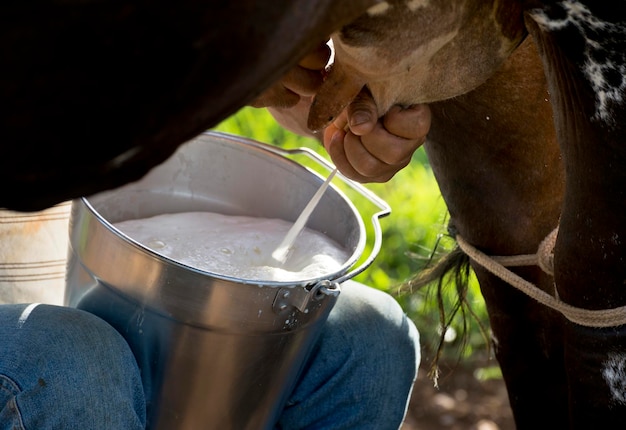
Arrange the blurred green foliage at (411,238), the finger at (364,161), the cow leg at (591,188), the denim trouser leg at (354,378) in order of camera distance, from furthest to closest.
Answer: the blurred green foliage at (411,238) < the denim trouser leg at (354,378) < the finger at (364,161) < the cow leg at (591,188)

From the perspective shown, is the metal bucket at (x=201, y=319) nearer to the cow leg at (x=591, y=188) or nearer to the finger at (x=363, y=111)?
the finger at (x=363, y=111)

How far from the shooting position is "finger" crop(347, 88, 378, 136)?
4.00 feet

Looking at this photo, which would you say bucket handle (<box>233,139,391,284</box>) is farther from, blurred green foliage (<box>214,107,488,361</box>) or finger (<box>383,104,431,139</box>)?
blurred green foliage (<box>214,107,488,361</box>)

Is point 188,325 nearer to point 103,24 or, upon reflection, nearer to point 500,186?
point 500,186

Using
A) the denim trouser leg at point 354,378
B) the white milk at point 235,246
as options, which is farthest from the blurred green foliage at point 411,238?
the white milk at point 235,246

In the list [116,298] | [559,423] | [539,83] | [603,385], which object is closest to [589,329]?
[603,385]

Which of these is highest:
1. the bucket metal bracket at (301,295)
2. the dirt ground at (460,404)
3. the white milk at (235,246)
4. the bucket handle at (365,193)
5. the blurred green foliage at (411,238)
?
the bucket metal bracket at (301,295)

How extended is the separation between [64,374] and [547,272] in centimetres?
79

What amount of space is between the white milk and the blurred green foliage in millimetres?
911

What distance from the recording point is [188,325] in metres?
1.34

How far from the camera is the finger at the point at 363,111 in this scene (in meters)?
1.22

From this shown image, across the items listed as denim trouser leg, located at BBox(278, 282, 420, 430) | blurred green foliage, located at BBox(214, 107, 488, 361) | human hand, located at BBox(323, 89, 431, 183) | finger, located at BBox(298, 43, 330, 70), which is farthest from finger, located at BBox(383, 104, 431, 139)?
blurred green foliage, located at BBox(214, 107, 488, 361)

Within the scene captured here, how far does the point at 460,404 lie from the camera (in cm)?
286

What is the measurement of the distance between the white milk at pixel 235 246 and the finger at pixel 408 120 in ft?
0.85
